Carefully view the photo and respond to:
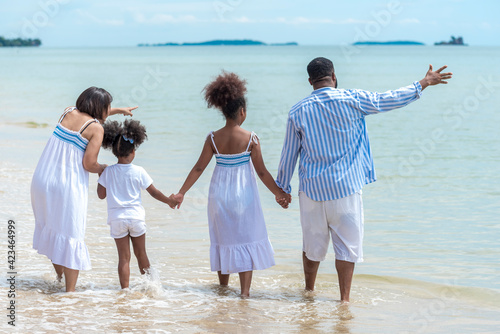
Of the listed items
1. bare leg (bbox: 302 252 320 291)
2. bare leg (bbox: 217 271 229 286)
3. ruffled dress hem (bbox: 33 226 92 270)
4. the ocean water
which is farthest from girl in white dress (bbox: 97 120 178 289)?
bare leg (bbox: 302 252 320 291)

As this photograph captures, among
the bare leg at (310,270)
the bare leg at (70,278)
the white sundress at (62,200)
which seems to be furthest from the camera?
the bare leg at (310,270)

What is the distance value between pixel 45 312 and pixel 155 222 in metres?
3.27

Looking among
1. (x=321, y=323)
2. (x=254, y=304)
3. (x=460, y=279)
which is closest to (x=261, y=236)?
(x=254, y=304)

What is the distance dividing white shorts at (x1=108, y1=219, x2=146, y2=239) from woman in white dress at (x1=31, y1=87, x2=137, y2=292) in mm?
240

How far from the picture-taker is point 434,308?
512 centimetres

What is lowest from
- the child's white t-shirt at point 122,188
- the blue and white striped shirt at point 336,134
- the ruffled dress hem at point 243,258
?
the ruffled dress hem at point 243,258

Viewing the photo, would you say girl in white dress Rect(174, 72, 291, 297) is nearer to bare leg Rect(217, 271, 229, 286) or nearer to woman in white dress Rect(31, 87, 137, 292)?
bare leg Rect(217, 271, 229, 286)

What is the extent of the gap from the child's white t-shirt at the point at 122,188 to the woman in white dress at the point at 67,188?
0.14 metres

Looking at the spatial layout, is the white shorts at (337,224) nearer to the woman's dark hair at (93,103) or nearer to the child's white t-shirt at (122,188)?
the child's white t-shirt at (122,188)

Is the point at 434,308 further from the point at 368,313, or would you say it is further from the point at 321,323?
the point at 321,323

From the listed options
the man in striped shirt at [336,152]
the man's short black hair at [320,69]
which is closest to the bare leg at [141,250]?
the man in striped shirt at [336,152]

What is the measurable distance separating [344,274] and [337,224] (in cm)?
41

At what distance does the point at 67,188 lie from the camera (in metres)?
4.64

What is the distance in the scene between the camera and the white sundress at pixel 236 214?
15.9 feet
